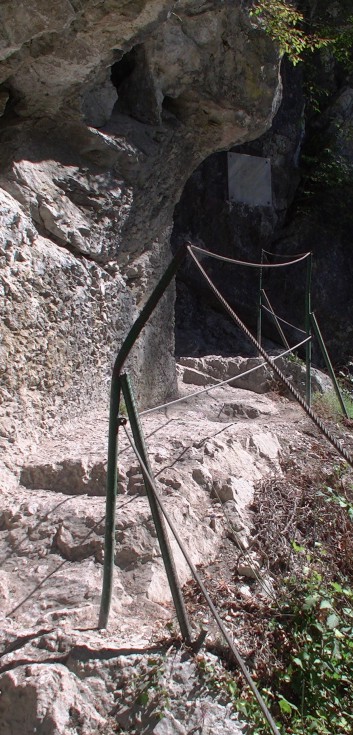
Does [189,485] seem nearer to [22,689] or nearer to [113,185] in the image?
[22,689]

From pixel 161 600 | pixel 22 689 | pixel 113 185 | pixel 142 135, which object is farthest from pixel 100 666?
pixel 142 135

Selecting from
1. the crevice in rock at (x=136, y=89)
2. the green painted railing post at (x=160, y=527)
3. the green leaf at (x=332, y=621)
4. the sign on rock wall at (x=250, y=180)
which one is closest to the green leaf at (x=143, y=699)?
the green painted railing post at (x=160, y=527)

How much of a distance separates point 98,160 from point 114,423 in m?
2.16

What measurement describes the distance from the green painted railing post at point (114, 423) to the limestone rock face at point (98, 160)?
103cm

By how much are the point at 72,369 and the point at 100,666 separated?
1.72m

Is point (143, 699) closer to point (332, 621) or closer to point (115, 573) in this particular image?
point (115, 573)

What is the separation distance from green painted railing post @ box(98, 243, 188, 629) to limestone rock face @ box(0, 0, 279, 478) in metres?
1.03

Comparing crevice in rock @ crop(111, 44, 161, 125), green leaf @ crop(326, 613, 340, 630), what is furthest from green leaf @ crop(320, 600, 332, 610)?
crevice in rock @ crop(111, 44, 161, 125)

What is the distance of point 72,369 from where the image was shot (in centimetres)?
349

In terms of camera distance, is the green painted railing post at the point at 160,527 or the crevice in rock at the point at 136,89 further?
the crevice in rock at the point at 136,89

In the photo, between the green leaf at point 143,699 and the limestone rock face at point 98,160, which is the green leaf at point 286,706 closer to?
the green leaf at point 143,699

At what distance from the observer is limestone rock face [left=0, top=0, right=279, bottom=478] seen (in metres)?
3.09

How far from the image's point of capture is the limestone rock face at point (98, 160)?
3088 millimetres

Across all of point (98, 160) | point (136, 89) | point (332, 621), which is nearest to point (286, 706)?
point (332, 621)
